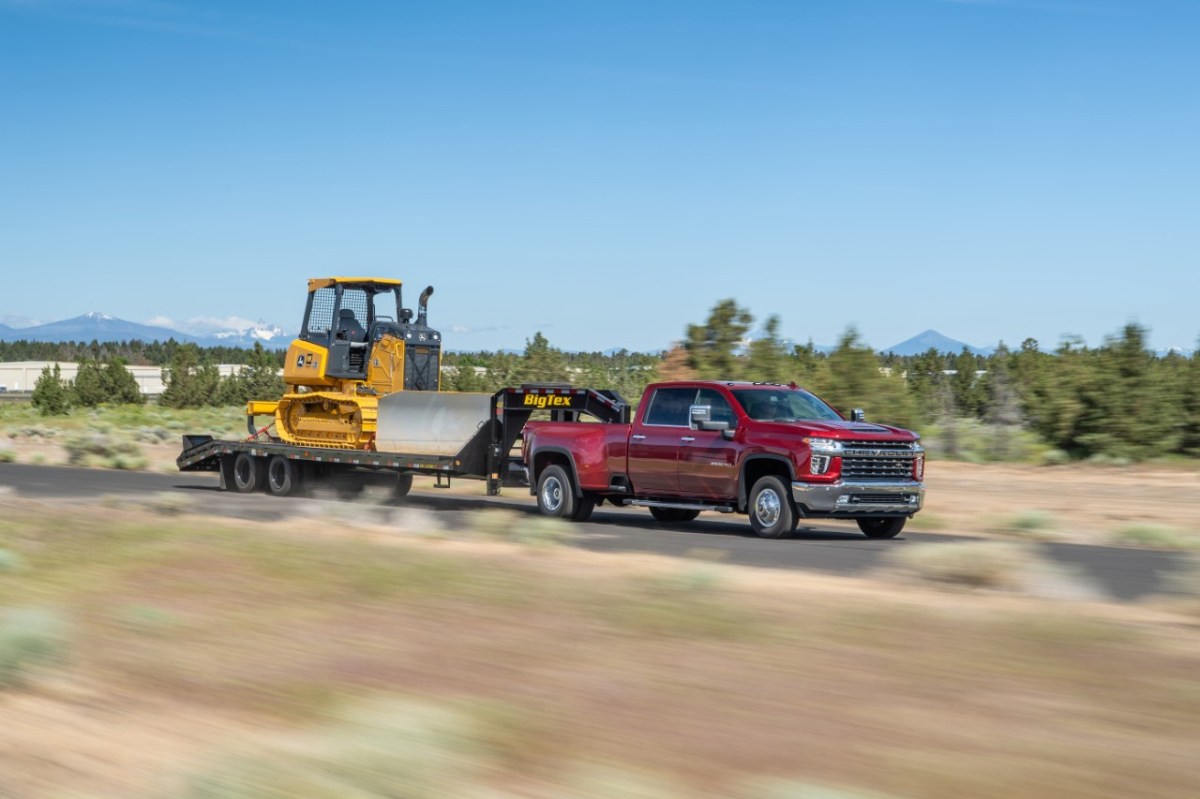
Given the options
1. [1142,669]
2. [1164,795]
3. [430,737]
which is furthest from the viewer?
[1142,669]

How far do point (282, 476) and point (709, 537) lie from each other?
1070 centimetres

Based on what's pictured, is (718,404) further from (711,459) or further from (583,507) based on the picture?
(583,507)

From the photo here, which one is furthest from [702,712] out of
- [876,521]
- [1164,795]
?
[876,521]

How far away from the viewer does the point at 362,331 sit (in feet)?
86.9

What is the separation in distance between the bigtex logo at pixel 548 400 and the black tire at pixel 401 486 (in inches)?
184

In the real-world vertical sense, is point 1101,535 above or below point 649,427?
below

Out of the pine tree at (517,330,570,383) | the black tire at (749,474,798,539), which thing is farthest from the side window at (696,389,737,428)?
the pine tree at (517,330,570,383)

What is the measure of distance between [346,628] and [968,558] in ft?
19.6

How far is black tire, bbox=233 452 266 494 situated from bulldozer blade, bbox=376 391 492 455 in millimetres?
3314

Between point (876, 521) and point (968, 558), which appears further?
point (876, 521)

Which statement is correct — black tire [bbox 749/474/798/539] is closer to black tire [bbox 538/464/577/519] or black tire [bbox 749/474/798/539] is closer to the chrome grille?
the chrome grille

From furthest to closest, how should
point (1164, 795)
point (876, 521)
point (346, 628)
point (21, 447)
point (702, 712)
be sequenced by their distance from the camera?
point (21, 447)
point (876, 521)
point (346, 628)
point (702, 712)
point (1164, 795)

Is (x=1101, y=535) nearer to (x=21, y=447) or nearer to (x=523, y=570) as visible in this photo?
(x=523, y=570)

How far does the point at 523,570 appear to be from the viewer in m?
13.3
